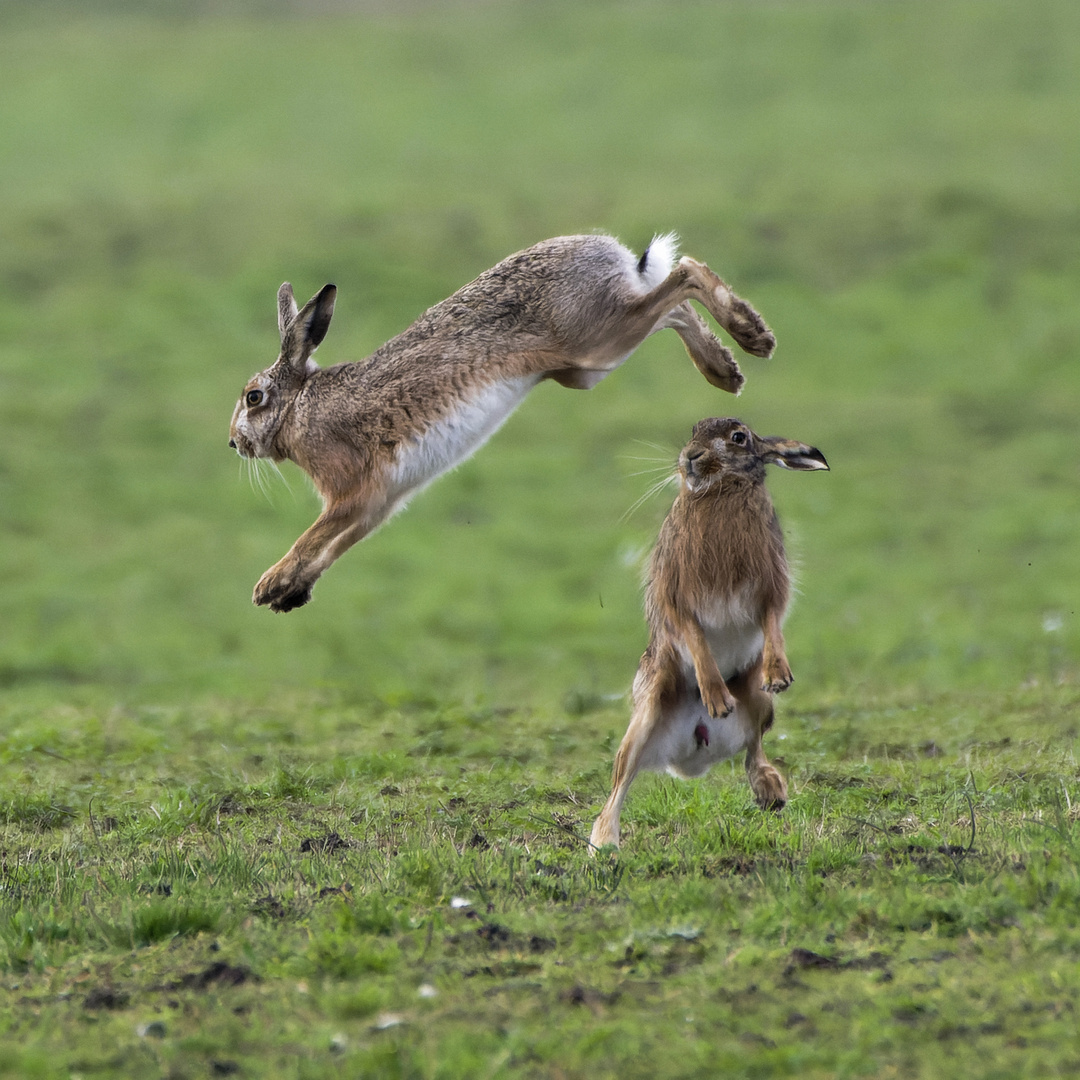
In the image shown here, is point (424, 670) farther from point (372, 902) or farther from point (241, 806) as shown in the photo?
point (372, 902)

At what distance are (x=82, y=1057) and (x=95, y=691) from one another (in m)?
12.1

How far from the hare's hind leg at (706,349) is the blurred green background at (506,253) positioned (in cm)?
62

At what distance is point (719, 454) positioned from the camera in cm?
690

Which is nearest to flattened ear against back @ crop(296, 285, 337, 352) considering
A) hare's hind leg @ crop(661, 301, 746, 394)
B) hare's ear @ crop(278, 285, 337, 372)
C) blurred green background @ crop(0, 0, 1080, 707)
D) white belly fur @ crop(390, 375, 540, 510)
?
hare's ear @ crop(278, 285, 337, 372)

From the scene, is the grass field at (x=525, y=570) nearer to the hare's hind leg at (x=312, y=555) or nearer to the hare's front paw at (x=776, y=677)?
the hare's front paw at (x=776, y=677)

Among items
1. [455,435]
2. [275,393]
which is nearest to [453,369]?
[455,435]

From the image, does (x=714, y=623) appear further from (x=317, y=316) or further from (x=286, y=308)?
(x=286, y=308)

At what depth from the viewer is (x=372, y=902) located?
5758 mm

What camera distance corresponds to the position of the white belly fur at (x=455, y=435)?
610cm

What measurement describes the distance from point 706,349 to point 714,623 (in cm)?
133

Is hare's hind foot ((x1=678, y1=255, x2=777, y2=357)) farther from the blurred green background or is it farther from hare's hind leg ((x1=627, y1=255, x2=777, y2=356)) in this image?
the blurred green background

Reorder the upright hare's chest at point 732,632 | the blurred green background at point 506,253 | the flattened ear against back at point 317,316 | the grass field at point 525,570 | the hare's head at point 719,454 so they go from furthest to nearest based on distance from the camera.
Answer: the blurred green background at point 506,253, the upright hare's chest at point 732,632, the hare's head at point 719,454, the flattened ear against back at point 317,316, the grass field at point 525,570

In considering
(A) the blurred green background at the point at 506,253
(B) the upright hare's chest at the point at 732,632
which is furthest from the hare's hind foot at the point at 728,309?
(B) the upright hare's chest at the point at 732,632

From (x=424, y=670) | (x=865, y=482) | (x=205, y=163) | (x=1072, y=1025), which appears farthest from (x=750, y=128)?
(x=1072, y=1025)
